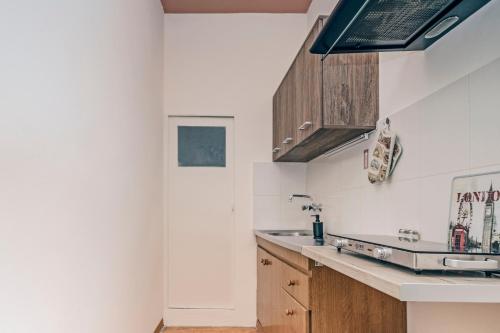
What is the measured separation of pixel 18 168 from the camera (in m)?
1.48

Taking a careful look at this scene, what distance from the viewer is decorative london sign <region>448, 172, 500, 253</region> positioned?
1.51 metres

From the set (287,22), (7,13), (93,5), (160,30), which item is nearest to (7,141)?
(7,13)

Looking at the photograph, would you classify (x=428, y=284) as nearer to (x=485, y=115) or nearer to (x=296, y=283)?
(x=485, y=115)

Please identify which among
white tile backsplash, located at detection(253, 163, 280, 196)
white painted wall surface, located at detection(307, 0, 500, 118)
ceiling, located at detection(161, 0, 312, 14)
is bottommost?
white tile backsplash, located at detection(253, 163, 280, 196)

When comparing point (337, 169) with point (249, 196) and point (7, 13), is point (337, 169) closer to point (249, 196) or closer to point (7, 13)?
point (249, 196)

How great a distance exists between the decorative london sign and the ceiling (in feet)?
9.79

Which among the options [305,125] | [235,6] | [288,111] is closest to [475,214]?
[305,125]

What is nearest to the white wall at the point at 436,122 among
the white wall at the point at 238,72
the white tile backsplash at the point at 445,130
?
the white tile backsplash at the point at 445,130

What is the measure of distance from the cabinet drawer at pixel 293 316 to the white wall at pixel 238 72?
168 centimetres

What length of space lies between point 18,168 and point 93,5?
106cm

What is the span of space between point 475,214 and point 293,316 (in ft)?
3.80

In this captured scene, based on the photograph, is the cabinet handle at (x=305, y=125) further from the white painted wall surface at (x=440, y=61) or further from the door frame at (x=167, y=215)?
the door frame at (x=167, y=215)

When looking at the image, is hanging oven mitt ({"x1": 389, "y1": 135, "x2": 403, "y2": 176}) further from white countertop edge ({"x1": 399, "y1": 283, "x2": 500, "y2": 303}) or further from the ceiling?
the ceiling

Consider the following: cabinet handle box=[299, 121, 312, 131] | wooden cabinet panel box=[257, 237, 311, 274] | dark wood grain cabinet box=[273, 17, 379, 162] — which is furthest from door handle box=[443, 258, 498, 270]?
cabinet handle box=[299, 121, 312, 131]
